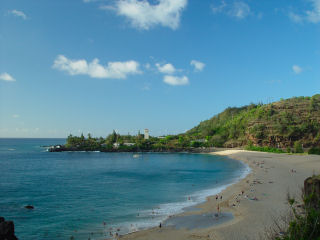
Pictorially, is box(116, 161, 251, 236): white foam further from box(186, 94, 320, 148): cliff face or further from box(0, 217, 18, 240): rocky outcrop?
box(186, 94, 320, 148): cliff face

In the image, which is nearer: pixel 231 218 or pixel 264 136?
pixel 231 218

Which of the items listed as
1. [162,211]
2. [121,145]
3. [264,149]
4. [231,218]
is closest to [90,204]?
[162,211]

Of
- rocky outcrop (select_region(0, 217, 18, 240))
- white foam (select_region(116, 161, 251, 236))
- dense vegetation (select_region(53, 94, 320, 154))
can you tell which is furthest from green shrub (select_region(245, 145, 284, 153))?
rocky outcrop (select_region(0, 217, 18, 240))

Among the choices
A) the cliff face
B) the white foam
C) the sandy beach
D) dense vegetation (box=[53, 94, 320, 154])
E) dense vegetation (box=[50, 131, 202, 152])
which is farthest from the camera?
dense vegetation (box=[50, 131, 202, 152])

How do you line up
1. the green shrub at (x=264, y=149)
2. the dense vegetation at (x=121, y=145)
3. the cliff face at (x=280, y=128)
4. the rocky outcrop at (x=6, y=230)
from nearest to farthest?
the rocky outcrop at (x=6, y=230), the green shrub at (x=264, y=149), the cliff face at (x=280, y=128), the dense vegetation at (x=121, y=145)

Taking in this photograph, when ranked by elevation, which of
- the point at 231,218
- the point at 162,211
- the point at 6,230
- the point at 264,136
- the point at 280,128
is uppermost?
the point at 280,128

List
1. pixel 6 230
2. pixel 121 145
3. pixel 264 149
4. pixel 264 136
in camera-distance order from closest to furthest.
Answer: pixel 6 230 < pixel 264 149 < pixel 264 136 < pixel 121 145

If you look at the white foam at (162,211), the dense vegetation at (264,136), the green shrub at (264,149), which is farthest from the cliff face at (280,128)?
the white foam at (162,211)

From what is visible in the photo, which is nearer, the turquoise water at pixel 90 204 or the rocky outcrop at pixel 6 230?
the rocky outcrop at pixel 6 230

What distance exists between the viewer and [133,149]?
13662 centimetres

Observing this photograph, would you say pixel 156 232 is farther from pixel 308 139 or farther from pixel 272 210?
pixel 308 139

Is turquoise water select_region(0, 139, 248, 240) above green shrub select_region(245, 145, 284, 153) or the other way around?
the other way around

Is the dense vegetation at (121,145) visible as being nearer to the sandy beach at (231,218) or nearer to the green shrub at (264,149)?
the green shrub at (264,149)

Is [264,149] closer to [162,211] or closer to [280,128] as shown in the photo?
[280,128]
